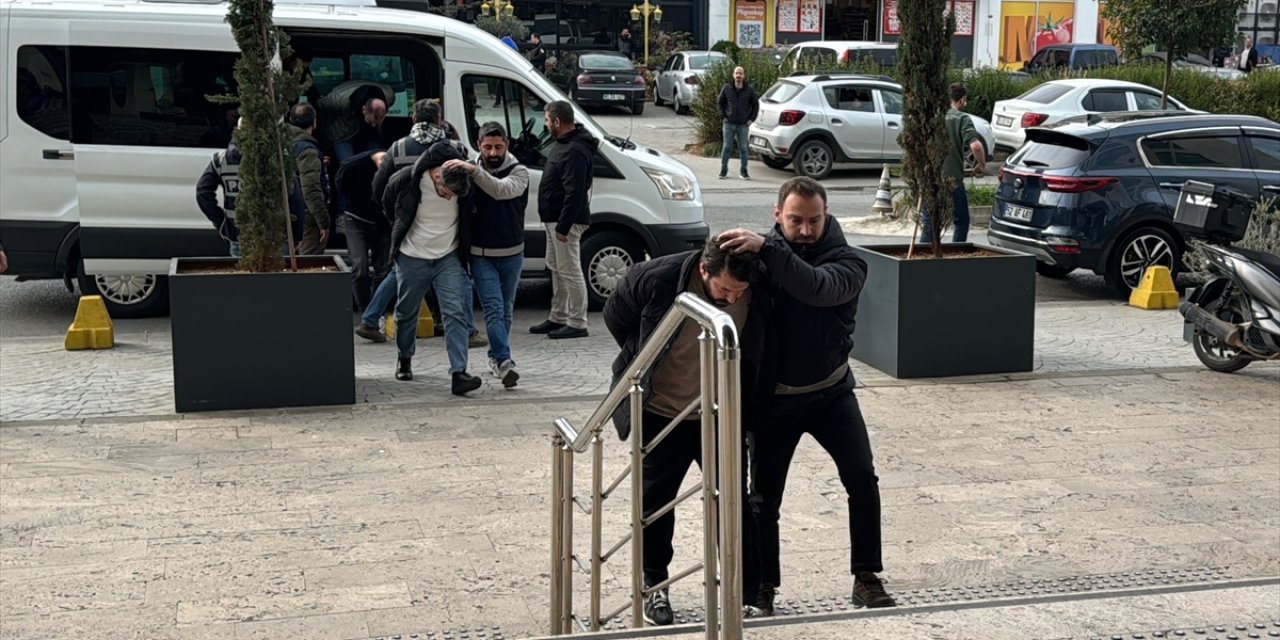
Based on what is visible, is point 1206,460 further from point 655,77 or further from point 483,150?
point 655,77

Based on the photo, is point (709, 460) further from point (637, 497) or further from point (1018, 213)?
point (1018, 213)

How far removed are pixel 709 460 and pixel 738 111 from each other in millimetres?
19477

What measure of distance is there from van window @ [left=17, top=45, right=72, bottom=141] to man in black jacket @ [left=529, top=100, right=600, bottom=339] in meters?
3.76

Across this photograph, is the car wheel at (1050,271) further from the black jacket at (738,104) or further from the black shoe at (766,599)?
the black shoe at (766,599)

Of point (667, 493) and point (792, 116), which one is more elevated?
point (792, 116)

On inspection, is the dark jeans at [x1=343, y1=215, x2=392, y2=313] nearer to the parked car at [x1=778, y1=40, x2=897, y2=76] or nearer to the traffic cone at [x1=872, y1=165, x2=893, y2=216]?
the traffic cone at [x1=872, y1=165, x2=893, y2=216]

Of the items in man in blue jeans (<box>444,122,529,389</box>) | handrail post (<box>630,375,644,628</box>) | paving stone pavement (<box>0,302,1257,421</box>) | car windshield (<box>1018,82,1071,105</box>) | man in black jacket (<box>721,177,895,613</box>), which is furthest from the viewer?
car windshield (<box>1018,82,1071,105</box>)

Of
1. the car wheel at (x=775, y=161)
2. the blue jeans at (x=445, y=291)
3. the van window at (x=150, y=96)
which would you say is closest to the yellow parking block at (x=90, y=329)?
the van window at (x=150, y=96)

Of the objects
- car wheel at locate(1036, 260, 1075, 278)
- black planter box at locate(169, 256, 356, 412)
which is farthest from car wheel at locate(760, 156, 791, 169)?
black planter box at locate(169, 256, 356, 412)

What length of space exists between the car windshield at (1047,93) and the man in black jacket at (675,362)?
2015 cm

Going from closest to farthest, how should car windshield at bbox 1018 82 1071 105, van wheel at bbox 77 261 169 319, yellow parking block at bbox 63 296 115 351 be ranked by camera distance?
yellow parking block at bbox 63 296 115 351 → van wheel at bbox 77 261 169 319 → car windshield at bbox 1018 82 1071 105

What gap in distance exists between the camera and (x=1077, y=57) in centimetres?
3622

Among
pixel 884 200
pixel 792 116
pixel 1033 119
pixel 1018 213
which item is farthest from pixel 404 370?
pixel 1033 119

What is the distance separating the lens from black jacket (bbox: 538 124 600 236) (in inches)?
422
